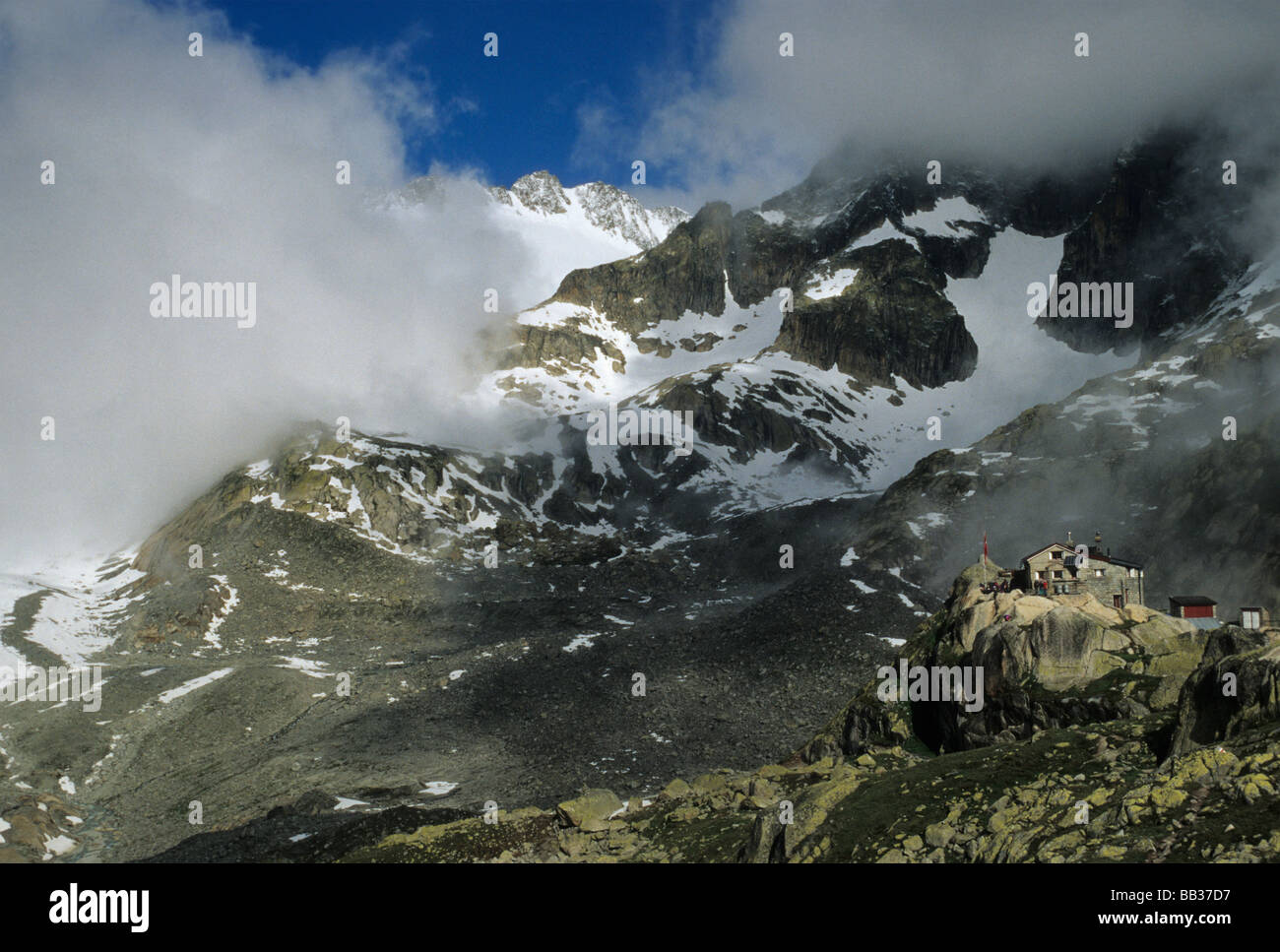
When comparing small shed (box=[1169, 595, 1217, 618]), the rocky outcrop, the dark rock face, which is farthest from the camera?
small shed (box=[1169, 595, 1217, 618])

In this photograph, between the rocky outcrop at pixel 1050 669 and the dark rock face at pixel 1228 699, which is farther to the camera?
the rocky outcrop at pixel 1050 669

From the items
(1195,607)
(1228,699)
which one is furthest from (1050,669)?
(1195,607)

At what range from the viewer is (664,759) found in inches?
2660

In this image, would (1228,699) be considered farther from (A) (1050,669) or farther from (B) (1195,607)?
(B) (1195,607)

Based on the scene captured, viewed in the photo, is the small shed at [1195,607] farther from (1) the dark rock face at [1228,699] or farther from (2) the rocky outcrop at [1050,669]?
(1) the dark rock face at [1228,699]

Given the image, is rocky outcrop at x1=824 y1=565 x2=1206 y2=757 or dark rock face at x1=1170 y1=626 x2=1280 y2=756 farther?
rocky outcrop at x1=824 y1=565 x2=1206 y2=757

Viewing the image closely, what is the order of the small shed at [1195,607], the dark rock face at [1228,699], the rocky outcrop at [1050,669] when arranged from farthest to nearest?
the small shed at [1195,607]
the rocky outcrop at [1050,669]
the dark rock face at [1228,699]

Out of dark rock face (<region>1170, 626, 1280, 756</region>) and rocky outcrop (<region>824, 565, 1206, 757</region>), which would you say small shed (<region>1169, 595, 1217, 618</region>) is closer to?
rocky outcrop (<region>824, 565, 1206, 757</region>)

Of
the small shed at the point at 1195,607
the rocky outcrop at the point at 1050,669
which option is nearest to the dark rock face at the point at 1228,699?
the rocky outcrop at the point at 1050,669

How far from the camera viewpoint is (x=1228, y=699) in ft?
72.3

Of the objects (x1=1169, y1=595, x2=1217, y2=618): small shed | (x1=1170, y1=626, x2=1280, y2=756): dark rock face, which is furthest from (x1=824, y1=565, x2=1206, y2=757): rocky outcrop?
(x1=1169, y1=595, x2=1217, y2=618): small shed

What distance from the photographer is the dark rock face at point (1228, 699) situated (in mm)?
20922

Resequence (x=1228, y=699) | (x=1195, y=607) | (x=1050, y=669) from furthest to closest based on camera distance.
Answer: (x=1195, y=607)
(x=1050, y=669)
(x=1228, y=699)

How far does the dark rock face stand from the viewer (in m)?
20.9
